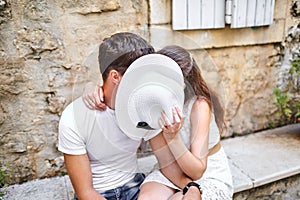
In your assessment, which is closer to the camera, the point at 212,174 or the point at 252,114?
the point at 212,174

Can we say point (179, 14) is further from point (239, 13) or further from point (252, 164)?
point (252, 164)

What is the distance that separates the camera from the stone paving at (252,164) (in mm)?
1797

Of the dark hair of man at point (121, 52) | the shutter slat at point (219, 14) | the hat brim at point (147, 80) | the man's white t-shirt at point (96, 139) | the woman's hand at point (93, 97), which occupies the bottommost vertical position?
the man's white t-shirt at point (96, 139)

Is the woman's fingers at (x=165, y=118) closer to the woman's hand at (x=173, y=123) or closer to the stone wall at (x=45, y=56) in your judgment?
the woman's hand at (x=173, y=123)

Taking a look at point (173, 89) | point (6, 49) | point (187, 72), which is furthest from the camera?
point (6, 49)

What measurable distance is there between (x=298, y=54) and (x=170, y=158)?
155 cm

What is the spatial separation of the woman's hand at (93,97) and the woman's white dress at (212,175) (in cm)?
34

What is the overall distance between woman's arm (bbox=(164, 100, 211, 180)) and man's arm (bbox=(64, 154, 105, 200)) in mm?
348

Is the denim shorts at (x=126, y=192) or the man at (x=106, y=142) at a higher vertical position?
the man at (x=106, y=142)

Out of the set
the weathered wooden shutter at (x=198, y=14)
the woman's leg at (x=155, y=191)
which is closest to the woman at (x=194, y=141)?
the woman's leg at (x=155, y=191)

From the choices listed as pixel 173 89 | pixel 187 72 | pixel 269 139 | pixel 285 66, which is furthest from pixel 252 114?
pixel 173 89

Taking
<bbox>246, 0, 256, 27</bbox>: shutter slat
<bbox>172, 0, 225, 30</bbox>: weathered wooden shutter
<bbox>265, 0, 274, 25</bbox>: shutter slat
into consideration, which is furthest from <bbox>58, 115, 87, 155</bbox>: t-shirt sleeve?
<bbox>265, 0, 274, 25</bbox>: shutter slat

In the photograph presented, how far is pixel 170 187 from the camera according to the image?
1.46 metres

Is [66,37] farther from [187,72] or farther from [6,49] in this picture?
[187,72]
